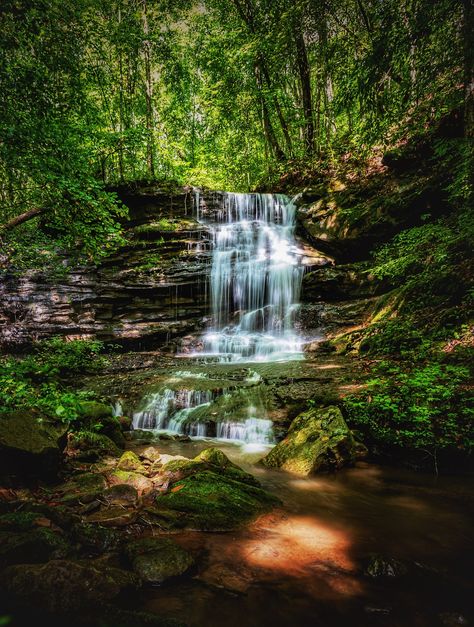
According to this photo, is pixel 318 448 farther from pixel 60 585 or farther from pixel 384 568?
pixel 60 585

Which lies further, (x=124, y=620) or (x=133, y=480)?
(x=133, y=480)

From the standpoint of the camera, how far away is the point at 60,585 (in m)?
1.83

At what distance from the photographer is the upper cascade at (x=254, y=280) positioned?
11117 millimetres

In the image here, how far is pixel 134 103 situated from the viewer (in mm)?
17312

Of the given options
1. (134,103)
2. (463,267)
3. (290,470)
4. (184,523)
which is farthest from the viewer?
(134,103)

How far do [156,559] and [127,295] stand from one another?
36.2ft

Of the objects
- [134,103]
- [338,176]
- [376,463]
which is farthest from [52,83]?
[134,103]

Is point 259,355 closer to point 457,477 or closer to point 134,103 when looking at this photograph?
point 457,477

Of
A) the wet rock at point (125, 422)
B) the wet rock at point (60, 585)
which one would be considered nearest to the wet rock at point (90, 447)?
the wet rock at point (125, 422)

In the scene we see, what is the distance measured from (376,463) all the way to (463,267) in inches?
188

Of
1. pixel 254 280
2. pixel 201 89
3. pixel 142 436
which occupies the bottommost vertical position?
pixel 142 436

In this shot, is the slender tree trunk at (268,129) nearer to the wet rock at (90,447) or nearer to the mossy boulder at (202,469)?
the wet rock at (90,447)

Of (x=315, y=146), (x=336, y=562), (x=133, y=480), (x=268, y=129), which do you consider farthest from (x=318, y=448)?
(x=268, y=129)

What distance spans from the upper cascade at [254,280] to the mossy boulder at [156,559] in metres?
7.42
